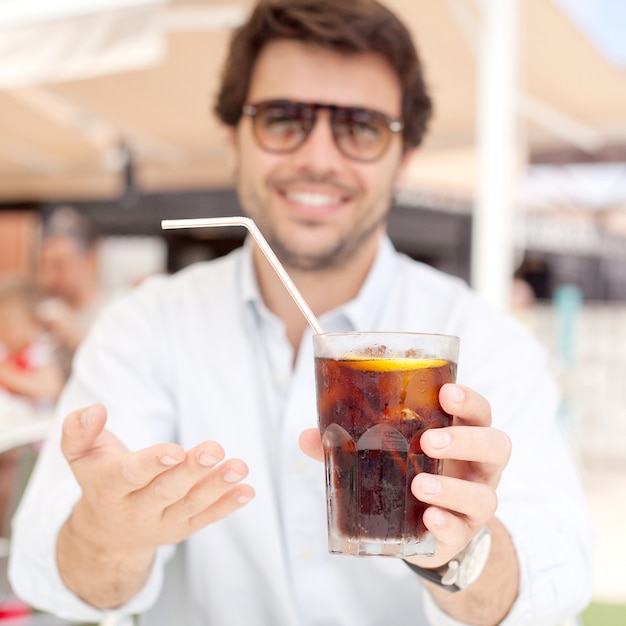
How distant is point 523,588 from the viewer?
124 cm

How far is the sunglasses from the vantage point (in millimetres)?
1805

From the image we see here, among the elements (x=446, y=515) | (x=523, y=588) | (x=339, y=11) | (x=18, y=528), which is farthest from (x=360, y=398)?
(x=339, y=11)

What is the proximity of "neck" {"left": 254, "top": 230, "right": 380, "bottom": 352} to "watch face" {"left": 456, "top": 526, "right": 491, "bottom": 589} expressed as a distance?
81cm

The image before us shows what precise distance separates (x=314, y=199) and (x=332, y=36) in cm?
38

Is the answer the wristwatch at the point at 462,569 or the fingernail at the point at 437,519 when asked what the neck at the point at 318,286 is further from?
the fingernail at the point at 437,519

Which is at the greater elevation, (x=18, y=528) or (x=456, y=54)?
(x=456, y=54)

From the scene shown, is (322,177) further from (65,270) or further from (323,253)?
(65,270)

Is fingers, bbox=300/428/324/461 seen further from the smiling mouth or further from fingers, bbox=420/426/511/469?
the smiling mouth

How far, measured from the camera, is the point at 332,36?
6.05 feet

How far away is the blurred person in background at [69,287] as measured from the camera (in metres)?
5.28

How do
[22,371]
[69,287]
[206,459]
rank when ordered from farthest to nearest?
1. [69,287]
2. [22,371]
3. [206,459]

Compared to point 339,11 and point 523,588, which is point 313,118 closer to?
point 339,11

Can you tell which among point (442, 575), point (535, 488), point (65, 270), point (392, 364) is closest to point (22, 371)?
point (65, 270)

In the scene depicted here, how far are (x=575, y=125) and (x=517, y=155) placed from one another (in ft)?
4.26
